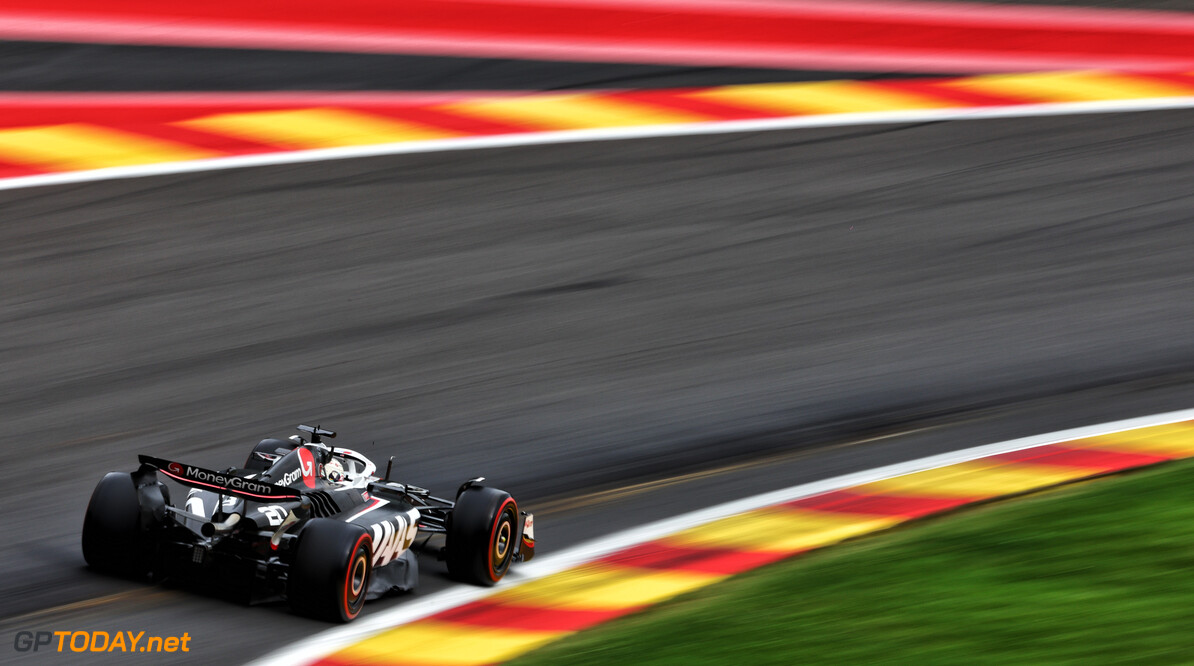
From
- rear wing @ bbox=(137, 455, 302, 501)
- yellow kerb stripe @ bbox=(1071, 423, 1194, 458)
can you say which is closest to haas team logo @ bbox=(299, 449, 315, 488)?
rear wing @ bbox=(137, 455, 302, 501)

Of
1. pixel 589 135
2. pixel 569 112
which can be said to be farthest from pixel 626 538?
pixel 569 112

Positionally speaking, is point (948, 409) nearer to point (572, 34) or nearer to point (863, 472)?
point (863, 472)

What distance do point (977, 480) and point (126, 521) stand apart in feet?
14.4

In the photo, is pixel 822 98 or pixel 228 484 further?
pixel 822 98

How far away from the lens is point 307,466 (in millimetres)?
6328

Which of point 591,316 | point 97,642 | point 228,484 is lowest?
point 97,642

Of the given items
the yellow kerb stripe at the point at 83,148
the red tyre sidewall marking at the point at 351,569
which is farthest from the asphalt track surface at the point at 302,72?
the red tyre sidewall marking at the point at 351,569

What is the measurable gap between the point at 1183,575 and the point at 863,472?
2563 millimetres

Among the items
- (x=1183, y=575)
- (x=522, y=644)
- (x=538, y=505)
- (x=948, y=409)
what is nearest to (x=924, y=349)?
(x=948, y=409)

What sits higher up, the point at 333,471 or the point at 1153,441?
the point at 1153,441

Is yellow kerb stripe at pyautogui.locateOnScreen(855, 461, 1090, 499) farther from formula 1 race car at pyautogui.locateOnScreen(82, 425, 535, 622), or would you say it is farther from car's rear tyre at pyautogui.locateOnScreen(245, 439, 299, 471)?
car's rear tyre at pyautogui.locateOnScreen(245, 439, 299, 471)

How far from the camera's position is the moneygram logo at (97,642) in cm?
568

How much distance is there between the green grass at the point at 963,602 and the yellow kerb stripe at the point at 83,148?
20.7ft

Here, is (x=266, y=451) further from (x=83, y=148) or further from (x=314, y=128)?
(x=314, y=128)
